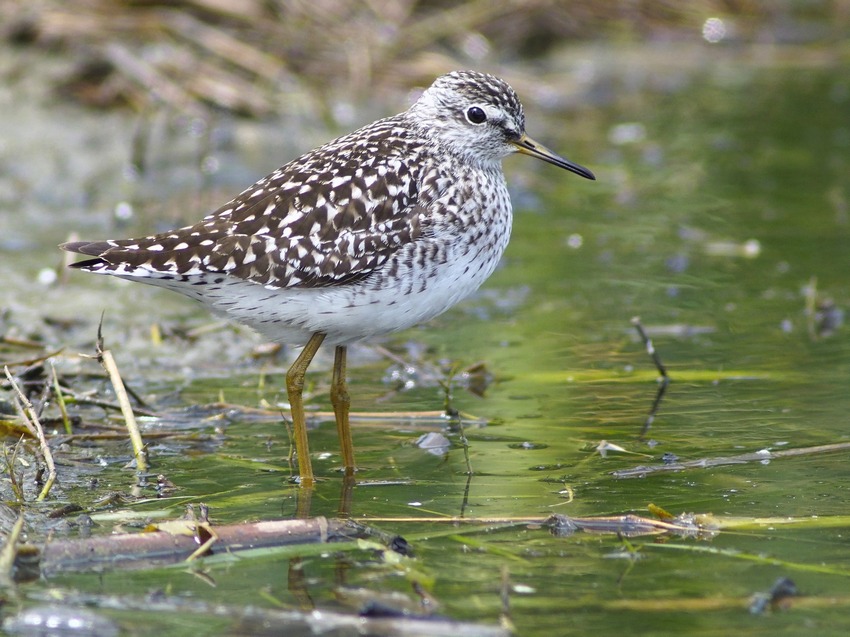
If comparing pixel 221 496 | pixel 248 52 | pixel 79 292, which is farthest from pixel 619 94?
pixel 221 496

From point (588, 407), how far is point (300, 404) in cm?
171

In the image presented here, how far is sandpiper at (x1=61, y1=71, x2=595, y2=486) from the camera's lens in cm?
584

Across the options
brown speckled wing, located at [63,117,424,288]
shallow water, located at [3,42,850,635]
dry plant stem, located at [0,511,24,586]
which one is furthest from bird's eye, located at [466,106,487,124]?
dry plant stem, located at [0,511,24,586]

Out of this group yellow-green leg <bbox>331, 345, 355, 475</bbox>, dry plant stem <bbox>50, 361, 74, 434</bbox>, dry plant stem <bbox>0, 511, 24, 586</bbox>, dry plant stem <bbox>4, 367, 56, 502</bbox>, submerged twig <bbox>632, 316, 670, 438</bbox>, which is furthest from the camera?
submerged twig <bbox>632, 316, 670, 438</bbox>

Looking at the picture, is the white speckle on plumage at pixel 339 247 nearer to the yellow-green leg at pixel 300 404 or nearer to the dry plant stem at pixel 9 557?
the yellow-green leg at pixel 300 404

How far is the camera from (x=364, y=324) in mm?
6016

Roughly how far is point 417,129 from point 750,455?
238cm

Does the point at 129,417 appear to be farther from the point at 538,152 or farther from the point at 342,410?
the point at 538,152

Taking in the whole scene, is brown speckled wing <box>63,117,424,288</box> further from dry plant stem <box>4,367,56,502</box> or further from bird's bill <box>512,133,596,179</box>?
bird's bill <box>512,133,596,179</box>

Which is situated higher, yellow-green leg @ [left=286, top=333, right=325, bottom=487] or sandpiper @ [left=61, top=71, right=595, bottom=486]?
sandpiper @ [left=61, top=71, right=595, bottom=486]

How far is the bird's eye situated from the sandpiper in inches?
13.5

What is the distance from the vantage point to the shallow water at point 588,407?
14.7ft

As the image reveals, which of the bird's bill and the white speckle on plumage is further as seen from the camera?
the bird's bill

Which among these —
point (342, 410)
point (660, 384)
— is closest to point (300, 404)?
point (342, 410)
